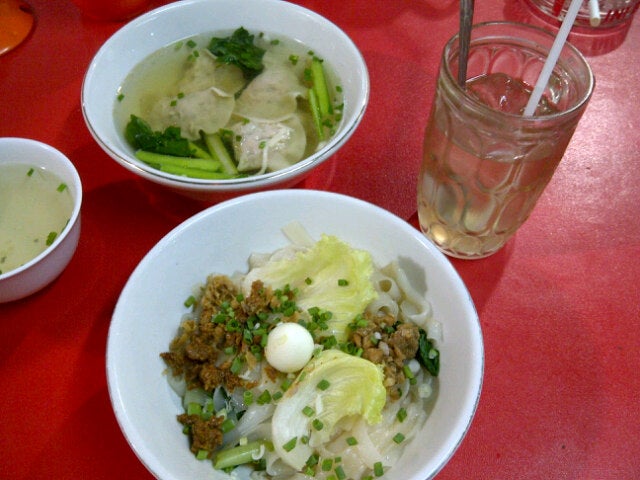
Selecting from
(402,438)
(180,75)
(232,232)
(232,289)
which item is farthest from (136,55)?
(402,438)

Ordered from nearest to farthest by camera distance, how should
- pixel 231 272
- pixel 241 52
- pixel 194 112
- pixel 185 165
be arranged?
pixel 231 272
pixel 185 165
pixel 194 112
pixel 241 52

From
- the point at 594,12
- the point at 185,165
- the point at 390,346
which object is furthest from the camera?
the point at 594,12

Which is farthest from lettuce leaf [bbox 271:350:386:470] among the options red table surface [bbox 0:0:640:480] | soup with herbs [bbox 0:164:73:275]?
soup with herbs [bbox 0:164:73:275]

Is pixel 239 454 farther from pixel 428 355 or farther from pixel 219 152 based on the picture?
pixel 219 152

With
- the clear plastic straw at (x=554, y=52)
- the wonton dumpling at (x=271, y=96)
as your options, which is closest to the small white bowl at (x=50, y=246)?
the wonton dumpling at (x=271, y=96)

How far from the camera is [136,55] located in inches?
67.2

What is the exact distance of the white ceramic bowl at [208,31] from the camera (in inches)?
51.4

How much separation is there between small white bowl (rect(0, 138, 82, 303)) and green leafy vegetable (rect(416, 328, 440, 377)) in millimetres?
831

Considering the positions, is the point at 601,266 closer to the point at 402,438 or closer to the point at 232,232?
the point at 402,438

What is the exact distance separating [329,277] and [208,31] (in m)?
1.10

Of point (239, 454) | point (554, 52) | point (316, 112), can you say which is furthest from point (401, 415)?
point (316, 112)

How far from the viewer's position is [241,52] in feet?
5.91

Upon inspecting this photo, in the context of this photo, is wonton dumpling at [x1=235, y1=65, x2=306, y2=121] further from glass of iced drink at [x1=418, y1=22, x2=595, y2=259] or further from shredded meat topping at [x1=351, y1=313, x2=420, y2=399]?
shredded meat topping at [x1=351, y1=313, x2=420, y2=399]

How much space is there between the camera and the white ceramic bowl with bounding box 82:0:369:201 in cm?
131
